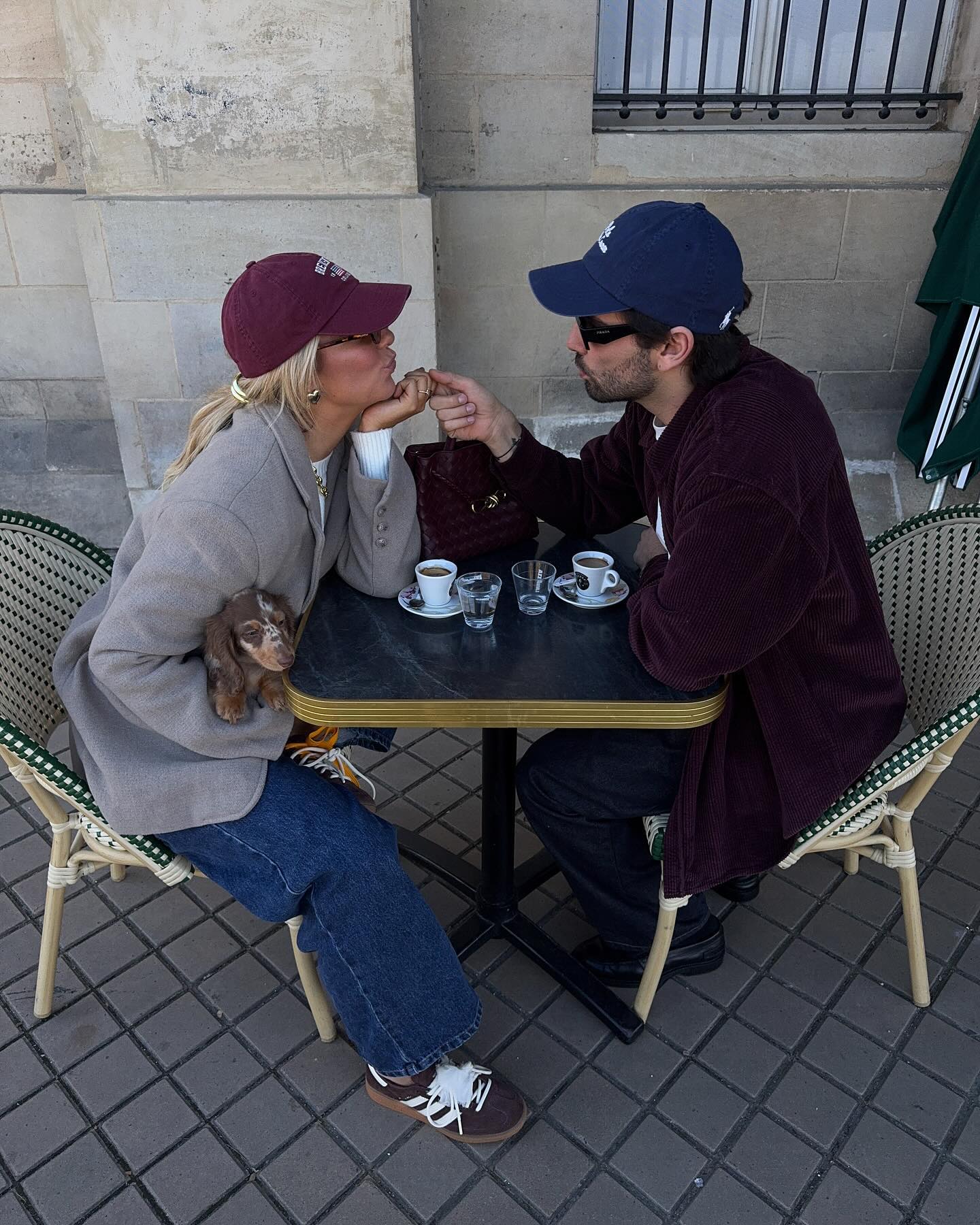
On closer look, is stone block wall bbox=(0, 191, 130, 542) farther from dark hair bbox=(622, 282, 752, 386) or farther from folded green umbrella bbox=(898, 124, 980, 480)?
folded green umbrella bbox=(898, 124, 980, 480)

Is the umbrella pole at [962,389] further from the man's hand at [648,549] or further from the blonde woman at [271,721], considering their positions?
the blonde woman at [271,721]

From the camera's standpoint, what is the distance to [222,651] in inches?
71.7

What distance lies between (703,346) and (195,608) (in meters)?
1.16

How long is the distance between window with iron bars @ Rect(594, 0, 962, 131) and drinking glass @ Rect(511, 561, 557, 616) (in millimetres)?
2908

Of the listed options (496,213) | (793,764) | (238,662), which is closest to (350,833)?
(238,662)

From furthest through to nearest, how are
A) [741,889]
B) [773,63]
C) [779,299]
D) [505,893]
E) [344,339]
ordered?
[779,299] < [773,63] < [741,889] < [505,893] < [344,339]

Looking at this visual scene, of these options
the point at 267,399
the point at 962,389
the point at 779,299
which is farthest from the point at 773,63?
the point at 267,399

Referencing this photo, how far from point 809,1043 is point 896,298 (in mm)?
3449

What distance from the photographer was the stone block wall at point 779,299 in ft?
13.4

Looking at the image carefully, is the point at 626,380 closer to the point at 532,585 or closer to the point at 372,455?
the point at 532,585

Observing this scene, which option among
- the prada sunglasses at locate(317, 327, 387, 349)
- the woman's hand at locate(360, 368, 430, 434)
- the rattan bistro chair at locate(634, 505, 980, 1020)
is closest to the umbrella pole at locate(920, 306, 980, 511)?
the rattan bistro chair at locate(634, 505, 980, 1020)

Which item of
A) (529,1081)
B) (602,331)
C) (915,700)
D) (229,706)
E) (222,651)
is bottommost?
(529,1081)

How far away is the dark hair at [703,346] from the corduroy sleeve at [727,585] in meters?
0.34

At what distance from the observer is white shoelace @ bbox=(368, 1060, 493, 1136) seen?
6.55 feet
